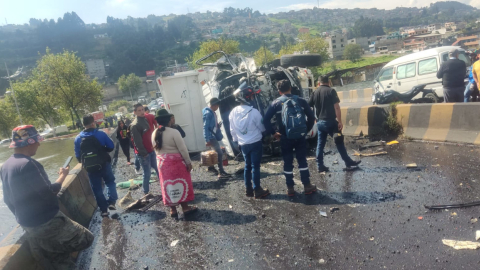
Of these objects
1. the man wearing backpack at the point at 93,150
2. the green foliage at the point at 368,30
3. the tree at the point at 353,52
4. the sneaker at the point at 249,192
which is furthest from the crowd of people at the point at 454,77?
the green foliage at the point at 368,30

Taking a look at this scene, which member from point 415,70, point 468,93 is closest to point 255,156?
point 468,93

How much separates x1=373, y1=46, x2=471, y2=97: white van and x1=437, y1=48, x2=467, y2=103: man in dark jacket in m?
2.31

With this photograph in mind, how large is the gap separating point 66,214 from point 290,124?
3.71 metres

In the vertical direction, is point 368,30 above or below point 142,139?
above

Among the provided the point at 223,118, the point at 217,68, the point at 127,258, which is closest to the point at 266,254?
the point at 127,258

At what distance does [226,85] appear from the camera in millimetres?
8281

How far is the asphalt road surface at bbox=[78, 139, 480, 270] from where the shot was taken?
321 centimetres

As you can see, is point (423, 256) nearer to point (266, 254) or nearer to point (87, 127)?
point (266, 254)

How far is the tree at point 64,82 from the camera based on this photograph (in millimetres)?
39031

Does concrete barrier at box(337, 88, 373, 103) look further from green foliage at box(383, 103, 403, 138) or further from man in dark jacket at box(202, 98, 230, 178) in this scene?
man in dark jacket at box(202, 98, 230, 178)

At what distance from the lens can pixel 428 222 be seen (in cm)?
356

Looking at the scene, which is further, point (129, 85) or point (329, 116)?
point (129, 85)

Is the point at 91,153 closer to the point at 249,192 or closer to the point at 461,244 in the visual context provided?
the point at 249,192

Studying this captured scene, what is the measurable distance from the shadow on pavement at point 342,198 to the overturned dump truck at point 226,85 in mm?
2905
